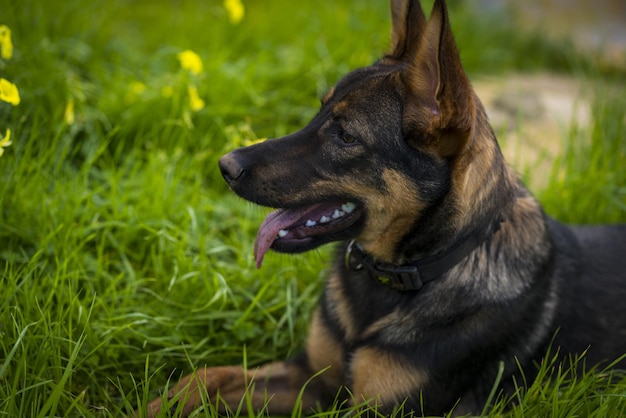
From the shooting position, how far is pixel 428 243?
9.39 feet

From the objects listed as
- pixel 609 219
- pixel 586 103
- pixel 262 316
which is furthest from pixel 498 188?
pixel 586 103

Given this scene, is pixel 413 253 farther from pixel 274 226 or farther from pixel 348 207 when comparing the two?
pixel 274 226

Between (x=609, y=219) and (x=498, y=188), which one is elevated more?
(x=498, y=188)

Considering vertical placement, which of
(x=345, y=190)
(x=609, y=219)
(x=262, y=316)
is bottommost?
(x=262, y=316)

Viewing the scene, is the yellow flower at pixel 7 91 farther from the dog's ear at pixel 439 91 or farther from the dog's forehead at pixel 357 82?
the dog's ear at pixel 439 91

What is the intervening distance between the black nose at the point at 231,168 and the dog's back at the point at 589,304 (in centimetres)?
154

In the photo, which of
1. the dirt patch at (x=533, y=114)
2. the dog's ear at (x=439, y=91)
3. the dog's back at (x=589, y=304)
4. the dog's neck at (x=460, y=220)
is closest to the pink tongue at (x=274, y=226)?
the dog's neck at (x=460, y=220)

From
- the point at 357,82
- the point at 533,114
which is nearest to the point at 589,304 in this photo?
the point at 357,82

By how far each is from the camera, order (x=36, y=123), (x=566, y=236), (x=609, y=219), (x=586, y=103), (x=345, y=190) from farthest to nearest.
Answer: (x=586, y=103), (x=609, y=219), (x=36, y=123), (x=566, y=236), (x=345, y=190)

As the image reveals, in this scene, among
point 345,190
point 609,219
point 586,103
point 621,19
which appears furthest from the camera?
point 621,19

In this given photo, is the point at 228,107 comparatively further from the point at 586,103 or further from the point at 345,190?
the point at 586,103

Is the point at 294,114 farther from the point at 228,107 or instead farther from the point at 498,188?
the point at 498,188

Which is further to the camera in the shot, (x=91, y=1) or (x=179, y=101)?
(x=91, y=1)

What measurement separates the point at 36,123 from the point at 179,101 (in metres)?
0.93
